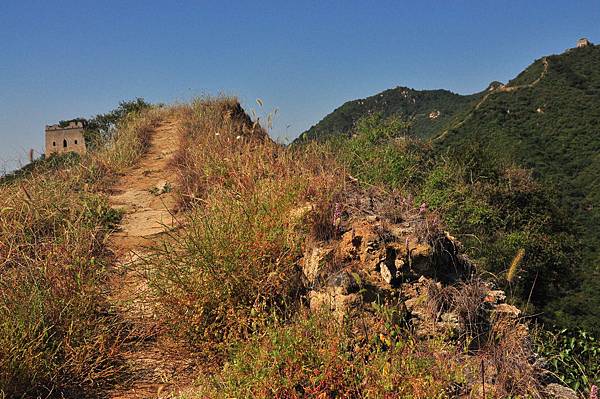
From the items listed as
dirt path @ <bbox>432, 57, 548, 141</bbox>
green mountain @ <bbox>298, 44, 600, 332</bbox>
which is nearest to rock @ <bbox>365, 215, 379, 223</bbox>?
green mountain @ <bbox>298, 44, 600, 332</bbox>

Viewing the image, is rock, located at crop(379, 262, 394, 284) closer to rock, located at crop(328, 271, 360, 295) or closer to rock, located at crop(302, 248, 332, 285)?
rock, located at crop(328, 271, 360, 295)

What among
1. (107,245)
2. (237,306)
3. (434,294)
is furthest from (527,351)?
(107,245)

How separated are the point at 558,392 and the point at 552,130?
2162 inches

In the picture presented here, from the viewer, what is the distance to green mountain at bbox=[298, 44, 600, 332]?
26.3 metres

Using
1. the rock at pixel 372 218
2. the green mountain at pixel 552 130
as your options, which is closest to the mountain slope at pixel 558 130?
the green mountain at pixel 552 130

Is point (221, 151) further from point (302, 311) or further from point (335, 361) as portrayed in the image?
point (335, 361)

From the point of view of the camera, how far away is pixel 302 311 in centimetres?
284

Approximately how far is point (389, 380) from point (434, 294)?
0.92 metres

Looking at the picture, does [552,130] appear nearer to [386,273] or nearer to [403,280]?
[403,280]

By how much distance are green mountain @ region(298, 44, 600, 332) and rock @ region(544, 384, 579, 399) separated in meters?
20.1

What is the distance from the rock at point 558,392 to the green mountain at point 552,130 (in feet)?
65.9

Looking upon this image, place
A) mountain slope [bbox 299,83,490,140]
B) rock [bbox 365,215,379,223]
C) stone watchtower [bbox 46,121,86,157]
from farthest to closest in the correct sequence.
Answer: mountain slope [bbox 299,83,490,140]
stone watchtower [bbox 46,121,86,157]
rock [bbox 365,215,379,223]

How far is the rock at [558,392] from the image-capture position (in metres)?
2.44

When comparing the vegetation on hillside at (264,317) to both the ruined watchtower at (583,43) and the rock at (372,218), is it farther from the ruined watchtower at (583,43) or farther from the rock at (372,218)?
the ruined watchtower at (583,43)
